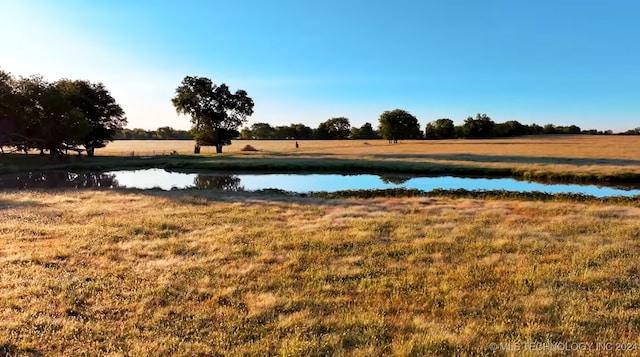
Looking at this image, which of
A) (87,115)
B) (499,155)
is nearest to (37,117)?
(87,115)

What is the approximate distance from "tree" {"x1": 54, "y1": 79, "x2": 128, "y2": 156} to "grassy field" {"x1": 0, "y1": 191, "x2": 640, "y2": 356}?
55339mm

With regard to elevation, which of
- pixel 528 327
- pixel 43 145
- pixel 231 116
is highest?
pixel 231 116

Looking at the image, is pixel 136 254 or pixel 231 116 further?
pixel 231 116

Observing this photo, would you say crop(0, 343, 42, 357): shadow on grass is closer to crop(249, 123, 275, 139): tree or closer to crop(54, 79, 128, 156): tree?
crop(54, 79, 128, 156): tree

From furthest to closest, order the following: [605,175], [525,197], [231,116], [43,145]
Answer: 1. [231,116]
2. [43,145]
3. [605,175]
4. [525,197]

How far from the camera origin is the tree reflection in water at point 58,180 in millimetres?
34812

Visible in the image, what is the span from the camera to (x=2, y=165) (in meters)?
48.0

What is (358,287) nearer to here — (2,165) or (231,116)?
(2,165)

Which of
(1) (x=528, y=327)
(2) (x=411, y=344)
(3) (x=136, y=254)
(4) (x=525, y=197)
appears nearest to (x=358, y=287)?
(2) (x=411, y=344)

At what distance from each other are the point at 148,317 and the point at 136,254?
4.91 meters

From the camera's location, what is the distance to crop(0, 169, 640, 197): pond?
32125mm

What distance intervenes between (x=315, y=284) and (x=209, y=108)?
7284 centimetres

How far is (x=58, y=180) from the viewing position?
39125 millimetres

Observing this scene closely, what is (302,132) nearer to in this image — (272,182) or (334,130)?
(334,130)
